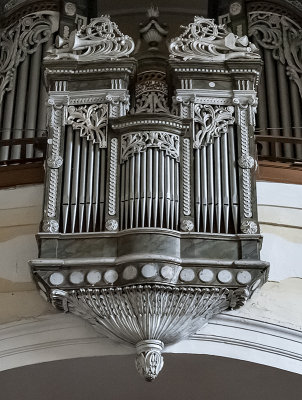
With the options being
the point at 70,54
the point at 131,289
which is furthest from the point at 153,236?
the point at 70,54

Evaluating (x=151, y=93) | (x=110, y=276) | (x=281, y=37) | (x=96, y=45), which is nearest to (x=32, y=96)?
(x=96, y=45)

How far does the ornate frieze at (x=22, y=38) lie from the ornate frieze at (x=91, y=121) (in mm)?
2952

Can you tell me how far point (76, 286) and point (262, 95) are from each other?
13.1ft

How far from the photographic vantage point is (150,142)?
7.72 metres

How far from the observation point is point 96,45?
27.4 feet

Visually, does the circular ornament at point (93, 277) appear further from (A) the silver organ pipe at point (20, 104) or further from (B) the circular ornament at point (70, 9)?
(B) the circular ornament at point (70, 9)

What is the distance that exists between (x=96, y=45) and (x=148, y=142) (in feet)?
3.71

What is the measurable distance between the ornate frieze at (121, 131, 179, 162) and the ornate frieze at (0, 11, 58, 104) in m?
3.39

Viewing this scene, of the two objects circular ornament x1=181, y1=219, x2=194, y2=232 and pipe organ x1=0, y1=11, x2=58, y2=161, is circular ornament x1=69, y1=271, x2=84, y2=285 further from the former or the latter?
pipe organ x1=0, y1=11, x2=58, y2=161

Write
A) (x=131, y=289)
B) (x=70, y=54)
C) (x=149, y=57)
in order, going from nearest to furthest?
(x=131, y=289), (x=70, y=54), (x=149, y=57)

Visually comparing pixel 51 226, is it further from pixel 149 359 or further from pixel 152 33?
pixel 152 33

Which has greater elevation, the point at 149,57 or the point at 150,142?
the point at 149,57

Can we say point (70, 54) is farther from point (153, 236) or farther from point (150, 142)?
point (153, 236)

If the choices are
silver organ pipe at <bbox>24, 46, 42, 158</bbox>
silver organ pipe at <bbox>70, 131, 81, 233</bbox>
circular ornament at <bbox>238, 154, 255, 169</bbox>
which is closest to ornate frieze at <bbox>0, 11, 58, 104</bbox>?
silver organ pipe at <bbox>24, 46, 42, 158</bbox>
